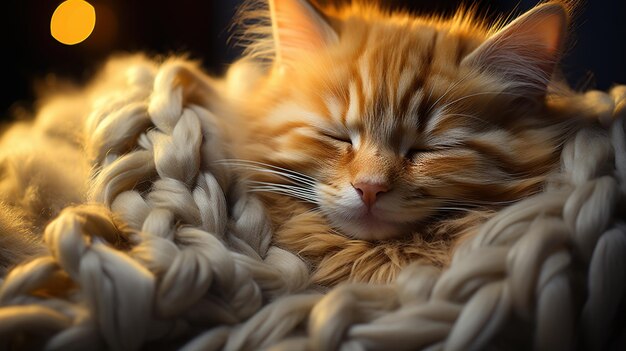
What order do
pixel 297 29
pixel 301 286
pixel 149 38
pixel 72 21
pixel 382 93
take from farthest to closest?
pixel 149 38 < pixel 72 21 < pixel 297 29 < pixel 382 93 < pixel 301 286

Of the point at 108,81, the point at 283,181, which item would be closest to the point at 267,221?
the point at 283,181

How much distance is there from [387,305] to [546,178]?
15.1 inches

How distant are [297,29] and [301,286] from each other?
55 cm

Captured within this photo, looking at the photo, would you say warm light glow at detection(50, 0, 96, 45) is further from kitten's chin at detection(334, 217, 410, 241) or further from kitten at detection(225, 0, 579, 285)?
kitten's chin at detection(334, 217, 410, 241)

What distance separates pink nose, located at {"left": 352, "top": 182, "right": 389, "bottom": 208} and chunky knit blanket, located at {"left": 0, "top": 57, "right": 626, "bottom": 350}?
0.15 meters

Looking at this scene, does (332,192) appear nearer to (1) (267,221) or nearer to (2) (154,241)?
(1) (267,221)

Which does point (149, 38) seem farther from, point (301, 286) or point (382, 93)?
point (301, 286)

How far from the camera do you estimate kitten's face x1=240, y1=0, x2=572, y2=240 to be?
940 millimetres

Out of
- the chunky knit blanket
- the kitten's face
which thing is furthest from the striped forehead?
the chunky knit blanket

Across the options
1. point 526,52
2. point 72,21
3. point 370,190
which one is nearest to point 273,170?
point 370,190

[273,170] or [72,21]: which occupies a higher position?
[72,21]

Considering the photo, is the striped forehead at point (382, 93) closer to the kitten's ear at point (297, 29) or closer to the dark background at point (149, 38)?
the kitten's ear at point (297, 29)

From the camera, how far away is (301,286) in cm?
87

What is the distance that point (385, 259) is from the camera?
0.93 meters
